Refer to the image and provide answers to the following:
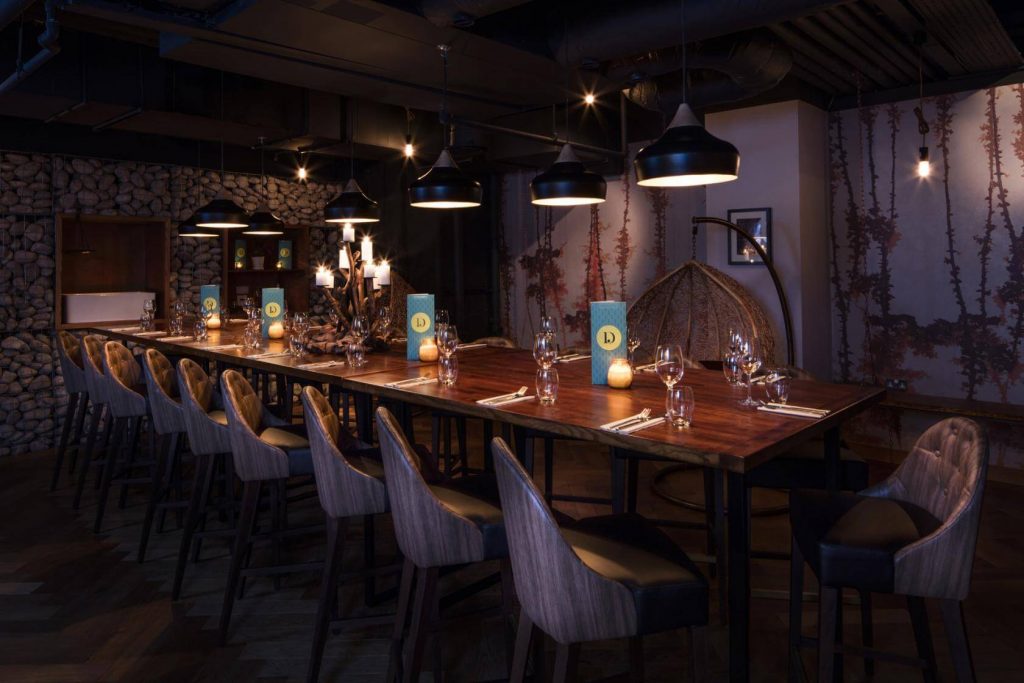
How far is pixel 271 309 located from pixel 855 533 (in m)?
4.19

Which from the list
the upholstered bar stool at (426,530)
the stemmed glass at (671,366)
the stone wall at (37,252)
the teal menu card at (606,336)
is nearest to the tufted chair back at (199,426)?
the upholstered bar stool at (426,530)

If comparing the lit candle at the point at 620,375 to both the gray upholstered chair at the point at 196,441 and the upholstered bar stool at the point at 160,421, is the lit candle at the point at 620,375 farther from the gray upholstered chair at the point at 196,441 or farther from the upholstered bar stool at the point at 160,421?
the upholstered bar stool at the point at 160,421

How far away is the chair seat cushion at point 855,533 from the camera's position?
73.4 inches

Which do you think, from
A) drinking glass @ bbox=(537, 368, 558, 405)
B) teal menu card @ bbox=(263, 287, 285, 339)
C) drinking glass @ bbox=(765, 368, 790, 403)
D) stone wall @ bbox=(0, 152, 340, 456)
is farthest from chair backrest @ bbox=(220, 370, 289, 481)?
stone wall @ bbox=(0, 152, 340, 456)

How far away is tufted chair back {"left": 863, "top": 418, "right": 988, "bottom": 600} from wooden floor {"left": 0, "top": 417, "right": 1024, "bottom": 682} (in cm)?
94

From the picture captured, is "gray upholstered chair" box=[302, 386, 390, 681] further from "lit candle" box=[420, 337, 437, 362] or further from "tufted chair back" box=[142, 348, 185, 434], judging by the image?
"tufted chair back" box=[142, 348, 185, 434]

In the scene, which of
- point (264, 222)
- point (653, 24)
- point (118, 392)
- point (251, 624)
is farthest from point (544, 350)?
point (264, 222)

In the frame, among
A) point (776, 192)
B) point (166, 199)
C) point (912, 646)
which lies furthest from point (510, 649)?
point (166, 199)

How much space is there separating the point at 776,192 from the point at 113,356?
4782 mm

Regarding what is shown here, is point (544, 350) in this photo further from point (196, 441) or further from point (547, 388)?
point (196, 441)

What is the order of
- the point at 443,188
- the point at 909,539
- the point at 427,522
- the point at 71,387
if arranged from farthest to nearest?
the point at 71,387 → the point at 443,188 → the point at 427,522 → the point at 909,539

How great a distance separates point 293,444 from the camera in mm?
3086

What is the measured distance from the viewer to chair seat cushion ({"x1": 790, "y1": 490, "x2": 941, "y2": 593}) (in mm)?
1864

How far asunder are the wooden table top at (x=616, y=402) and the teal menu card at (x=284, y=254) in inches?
176
